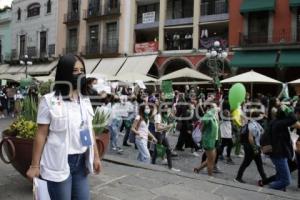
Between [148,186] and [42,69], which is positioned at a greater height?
[42,69]

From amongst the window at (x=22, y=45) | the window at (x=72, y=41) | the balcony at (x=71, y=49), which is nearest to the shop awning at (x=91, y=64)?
the balcony at (x=71, y=49)

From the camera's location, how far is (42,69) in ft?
119

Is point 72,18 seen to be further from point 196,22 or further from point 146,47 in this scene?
point 196,22

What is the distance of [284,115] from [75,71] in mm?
4548

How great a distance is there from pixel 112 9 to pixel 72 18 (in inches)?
188

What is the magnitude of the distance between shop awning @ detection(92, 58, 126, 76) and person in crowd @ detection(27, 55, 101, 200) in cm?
2562

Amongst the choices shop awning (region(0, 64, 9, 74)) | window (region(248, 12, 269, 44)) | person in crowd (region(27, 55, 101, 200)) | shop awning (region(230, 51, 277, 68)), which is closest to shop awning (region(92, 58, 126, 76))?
shop awning (region(230, 51, 277, 68))

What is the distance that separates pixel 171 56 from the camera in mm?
27016

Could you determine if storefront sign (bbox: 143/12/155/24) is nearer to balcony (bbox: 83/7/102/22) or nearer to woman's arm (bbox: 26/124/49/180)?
balcony (bbox: 83/7/102/22)

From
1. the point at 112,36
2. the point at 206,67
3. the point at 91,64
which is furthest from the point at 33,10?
the point at 206,67

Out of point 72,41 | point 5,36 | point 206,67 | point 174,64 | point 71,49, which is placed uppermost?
point 5,36

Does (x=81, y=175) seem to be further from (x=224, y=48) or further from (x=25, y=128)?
(x=224, y=48)

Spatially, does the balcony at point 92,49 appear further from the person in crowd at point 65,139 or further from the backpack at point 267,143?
the person in crowd at point 65,139

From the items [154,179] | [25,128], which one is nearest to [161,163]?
[154,179]
